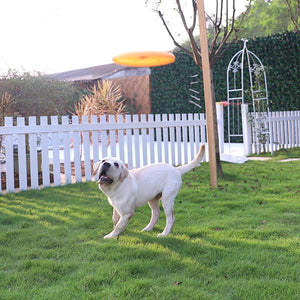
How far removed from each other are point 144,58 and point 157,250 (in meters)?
8.61

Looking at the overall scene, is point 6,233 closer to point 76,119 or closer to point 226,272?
point 226,272

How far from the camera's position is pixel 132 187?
11.6ft

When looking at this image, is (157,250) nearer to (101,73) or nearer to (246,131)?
(246,131)

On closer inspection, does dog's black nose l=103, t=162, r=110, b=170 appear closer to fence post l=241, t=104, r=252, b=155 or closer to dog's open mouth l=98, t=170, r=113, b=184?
dog's open mouth l=98, t=170, r=113, b=184

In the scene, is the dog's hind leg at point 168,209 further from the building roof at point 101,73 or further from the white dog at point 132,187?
the building roof at point 101,73

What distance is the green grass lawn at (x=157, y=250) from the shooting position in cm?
243

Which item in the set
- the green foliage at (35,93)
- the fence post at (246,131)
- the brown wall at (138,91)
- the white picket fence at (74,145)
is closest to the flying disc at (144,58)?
the white picket fence at (74,145)

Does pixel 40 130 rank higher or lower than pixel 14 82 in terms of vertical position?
lower

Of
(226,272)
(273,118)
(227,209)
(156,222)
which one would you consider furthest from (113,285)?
(273,118)

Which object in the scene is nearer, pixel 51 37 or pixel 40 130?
pixel 40 130

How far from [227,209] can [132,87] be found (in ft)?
48.4

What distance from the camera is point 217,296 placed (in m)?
2.32

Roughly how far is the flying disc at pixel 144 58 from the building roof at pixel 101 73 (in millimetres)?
9417

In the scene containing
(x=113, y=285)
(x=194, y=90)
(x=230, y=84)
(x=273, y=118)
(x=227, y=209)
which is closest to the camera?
(x=113, y=285)
